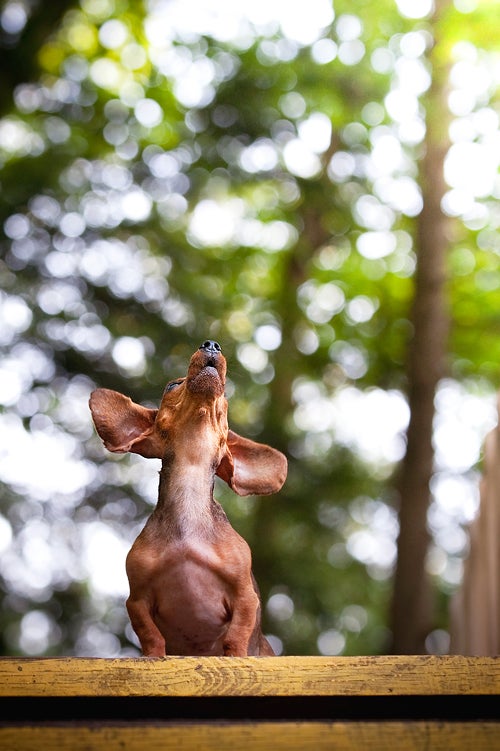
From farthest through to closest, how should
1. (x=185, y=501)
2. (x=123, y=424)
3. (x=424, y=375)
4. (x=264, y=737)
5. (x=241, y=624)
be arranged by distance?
(x=424, y=375), (x=123, y=424), (x=185, y=501), (x=241, y=624), (x=264, y=737)

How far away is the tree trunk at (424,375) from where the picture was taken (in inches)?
281

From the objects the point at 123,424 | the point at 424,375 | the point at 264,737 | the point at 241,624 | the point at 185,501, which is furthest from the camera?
the point at 424,375

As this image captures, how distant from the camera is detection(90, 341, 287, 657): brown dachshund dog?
2178 mm

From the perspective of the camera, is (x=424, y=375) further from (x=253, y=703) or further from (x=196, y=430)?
(x=253, y=703)

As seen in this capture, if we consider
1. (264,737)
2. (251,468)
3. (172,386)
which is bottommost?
(264,737)

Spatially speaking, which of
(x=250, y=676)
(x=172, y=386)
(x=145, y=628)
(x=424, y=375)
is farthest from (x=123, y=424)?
(x=424, y=375)

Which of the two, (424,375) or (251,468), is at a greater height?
(424,375)

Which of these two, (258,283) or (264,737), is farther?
(258,283)

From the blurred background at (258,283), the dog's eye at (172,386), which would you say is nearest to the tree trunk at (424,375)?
the blurred background at (258,283)

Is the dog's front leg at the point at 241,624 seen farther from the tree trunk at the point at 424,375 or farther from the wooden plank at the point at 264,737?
the tree trunk at the point at 424,375

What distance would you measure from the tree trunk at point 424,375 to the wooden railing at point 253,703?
17.7ft

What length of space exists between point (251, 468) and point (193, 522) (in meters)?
0.28

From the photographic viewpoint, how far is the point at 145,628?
217cm

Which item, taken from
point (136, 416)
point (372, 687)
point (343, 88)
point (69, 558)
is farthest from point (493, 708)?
point (343, 88)
